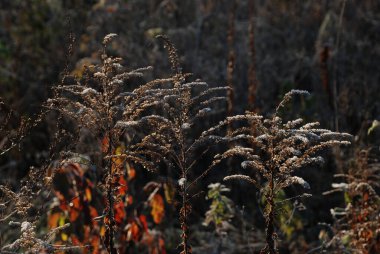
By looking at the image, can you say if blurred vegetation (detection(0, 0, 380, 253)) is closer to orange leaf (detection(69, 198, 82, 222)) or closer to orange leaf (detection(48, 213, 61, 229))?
orange leaf (detection(48, 213, 61, 229))

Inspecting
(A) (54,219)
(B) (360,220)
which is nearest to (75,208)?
(A) (54,219)

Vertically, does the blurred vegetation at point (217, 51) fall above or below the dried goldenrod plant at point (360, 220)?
above

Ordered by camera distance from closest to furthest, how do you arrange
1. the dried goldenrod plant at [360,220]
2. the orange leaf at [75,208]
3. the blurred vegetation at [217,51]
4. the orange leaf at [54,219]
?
the dried goldenrod plant at [360,220] → the orange leaf at [75,208] → the orange leaf at [54,219] → the blurred vegetation at [217,51]

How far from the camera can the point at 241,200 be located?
245 inches

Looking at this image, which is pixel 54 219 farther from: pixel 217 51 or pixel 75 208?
pixel 217 51

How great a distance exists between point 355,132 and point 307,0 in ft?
11.4

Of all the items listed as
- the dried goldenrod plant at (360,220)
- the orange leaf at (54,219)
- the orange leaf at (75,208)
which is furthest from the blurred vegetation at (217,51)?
the orange leaf at (75,208)

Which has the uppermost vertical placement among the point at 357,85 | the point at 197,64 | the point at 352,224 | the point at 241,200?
the point at 197,64

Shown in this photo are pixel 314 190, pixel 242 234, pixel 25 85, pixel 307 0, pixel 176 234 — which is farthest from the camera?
pixel 307 0

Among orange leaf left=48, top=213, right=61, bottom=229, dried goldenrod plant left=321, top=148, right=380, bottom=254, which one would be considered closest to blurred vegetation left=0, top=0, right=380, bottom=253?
Answer: dried goldenrod plant left=321, top=148, right=380, bottom=254

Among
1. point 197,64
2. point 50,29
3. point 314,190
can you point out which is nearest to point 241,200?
point 314,190

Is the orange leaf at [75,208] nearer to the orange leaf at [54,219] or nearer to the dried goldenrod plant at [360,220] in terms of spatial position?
the orange leaf at [54,219]

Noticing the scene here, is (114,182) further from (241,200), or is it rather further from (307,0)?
(307,0)

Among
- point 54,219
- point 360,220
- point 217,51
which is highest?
point 217,51
